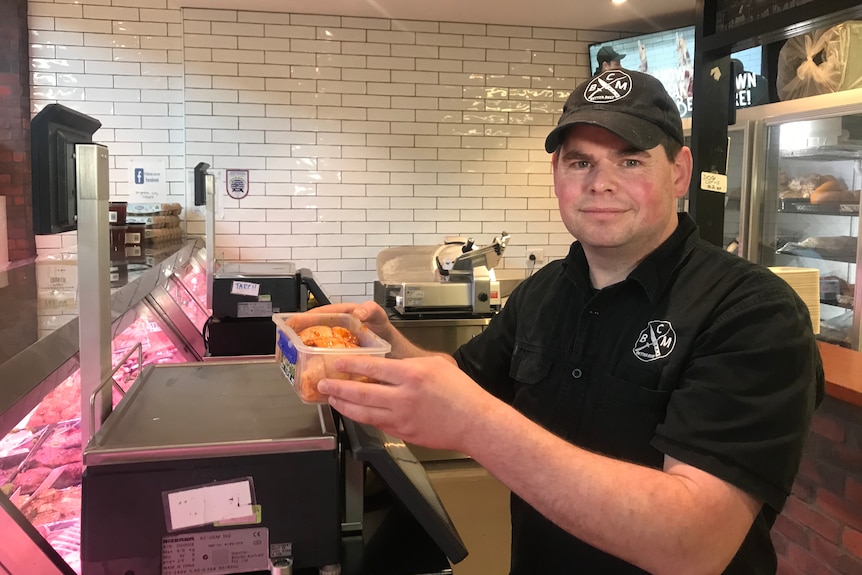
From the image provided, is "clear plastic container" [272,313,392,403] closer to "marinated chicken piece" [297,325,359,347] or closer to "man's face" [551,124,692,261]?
"marinated chicken piece" [297,325,359,347]

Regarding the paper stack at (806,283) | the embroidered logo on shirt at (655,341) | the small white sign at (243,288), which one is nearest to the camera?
the embroidered logo on shirt at (655,341)

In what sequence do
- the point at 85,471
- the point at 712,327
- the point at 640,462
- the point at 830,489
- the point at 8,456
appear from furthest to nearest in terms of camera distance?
the point at 830,489 < the point at 8,456 < the point at 640,462 < the point at 712,327 < the point at 85,471

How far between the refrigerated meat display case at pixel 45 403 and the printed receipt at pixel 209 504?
252mm

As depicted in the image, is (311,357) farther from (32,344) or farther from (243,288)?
(243,288)

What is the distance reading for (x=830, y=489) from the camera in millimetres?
2479

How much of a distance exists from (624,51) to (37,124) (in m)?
5.13

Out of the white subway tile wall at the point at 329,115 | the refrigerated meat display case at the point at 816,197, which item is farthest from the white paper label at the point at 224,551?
the white subway tile wall at the point at 329,115

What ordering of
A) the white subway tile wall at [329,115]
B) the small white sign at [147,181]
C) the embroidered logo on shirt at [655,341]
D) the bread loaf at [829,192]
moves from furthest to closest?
the small white sign at [147,181] < the white subway tile wall at [329,115] < the bread loaf at [829,192] < the embroidered logo on shirt at [655,341]

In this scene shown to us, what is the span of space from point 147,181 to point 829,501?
188 inches

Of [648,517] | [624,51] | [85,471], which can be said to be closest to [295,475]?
[85,471]

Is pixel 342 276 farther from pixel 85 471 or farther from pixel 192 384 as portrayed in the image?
pixel 85 471

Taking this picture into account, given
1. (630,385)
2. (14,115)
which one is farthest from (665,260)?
(14,115)

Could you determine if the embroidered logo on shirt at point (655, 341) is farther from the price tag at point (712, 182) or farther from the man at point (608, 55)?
the man at point (608, 55)

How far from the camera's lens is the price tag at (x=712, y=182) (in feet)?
10.1
